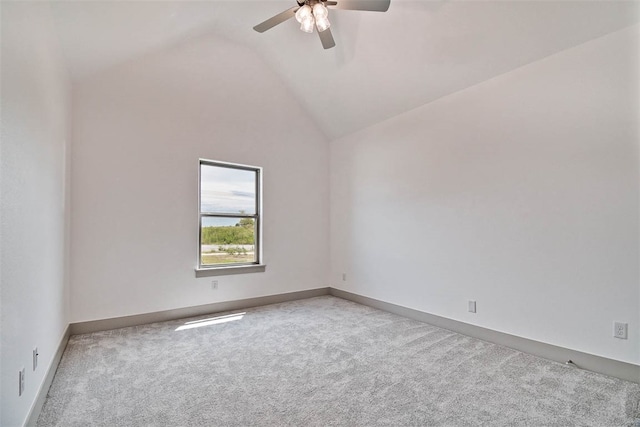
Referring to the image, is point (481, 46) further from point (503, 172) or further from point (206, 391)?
point (206, 391)

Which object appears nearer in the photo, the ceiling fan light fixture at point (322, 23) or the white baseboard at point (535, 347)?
the white baseboard at point (535, 347)

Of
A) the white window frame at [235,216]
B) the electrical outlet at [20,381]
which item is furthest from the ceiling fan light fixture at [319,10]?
the electrical outlet at [20,381]

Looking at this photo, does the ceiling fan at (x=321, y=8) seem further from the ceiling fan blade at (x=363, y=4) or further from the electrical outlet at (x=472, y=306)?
the electrical outlet at (x=472, y=306)

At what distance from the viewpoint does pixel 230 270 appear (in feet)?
13.7

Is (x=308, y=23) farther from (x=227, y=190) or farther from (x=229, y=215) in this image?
(x=229, y=215)

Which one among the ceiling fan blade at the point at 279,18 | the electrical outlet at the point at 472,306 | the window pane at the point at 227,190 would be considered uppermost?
the ceiling fan blade at the point at 279,18

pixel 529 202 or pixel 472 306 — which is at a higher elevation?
pixel 529 202

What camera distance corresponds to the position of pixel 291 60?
13.4ft

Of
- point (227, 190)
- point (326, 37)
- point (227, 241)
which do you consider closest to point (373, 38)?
A: point (326, 37)

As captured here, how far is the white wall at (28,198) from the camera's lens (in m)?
1.39

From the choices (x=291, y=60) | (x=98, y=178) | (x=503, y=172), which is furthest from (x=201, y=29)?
(x=503, y=172)

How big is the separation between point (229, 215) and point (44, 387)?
260 centimetres

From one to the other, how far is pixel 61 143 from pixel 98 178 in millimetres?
694

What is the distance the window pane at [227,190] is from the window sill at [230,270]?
0.76 meters
